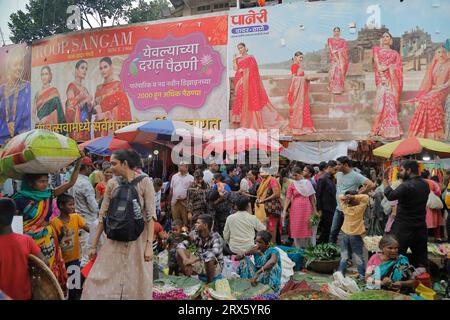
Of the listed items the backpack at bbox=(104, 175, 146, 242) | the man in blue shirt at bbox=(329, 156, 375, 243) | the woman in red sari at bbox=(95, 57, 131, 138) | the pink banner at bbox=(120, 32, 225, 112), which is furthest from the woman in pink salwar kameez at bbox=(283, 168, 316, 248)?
the woman in red sari at bbox=(95, 57, 131, 138)

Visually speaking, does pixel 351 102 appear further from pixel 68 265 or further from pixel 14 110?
pixel 14 110

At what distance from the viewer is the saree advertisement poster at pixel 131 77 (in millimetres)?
15086

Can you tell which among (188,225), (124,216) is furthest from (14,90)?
(124,216)

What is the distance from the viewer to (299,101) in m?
13.8

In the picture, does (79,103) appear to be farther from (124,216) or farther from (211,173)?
(124,216)

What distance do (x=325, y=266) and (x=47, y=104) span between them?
48.7 feet

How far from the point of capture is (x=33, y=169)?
4113 millimetres

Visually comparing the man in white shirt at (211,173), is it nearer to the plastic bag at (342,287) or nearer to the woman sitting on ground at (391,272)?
the plastic bag at (342,287)

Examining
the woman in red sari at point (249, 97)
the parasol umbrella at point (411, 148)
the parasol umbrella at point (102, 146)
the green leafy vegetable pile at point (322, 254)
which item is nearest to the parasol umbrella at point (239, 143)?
the parasol umbrella at point (411, 148)

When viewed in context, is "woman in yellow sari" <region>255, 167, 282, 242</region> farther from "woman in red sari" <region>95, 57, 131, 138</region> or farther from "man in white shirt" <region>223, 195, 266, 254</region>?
"woman in red sari" <region>95, 57, 131, 138</region>

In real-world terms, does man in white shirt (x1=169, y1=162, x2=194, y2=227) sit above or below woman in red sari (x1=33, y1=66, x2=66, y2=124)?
below

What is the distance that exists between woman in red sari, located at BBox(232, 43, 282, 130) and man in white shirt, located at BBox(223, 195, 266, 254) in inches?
324

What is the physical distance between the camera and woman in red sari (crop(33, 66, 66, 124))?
18.0m

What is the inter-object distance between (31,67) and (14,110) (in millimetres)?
2103
